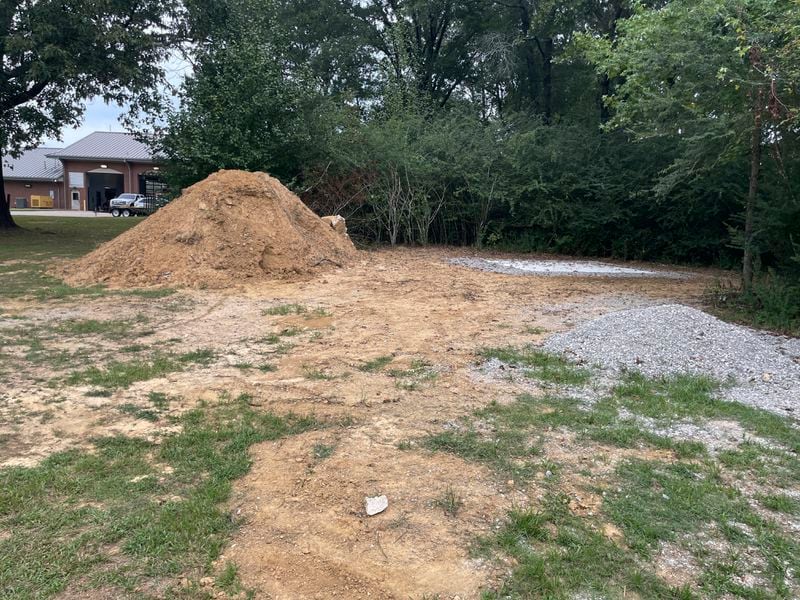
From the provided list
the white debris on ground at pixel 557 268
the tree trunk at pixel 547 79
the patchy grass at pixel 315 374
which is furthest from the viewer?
the tree trunk at pixel 547 79

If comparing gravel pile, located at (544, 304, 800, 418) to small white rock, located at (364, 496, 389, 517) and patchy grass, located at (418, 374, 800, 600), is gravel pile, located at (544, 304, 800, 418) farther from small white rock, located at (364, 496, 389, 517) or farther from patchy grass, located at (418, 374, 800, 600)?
small white rock, located at (364, 496, 389, 517)

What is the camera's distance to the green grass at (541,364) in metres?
5.11

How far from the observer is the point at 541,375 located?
5.19m

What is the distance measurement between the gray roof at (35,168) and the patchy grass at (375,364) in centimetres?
4971

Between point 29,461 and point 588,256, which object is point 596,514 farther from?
point 588,256

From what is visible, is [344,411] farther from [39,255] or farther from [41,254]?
[41,254]

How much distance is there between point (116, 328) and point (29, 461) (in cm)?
360

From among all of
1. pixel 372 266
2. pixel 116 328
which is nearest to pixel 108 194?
pixel 372 266

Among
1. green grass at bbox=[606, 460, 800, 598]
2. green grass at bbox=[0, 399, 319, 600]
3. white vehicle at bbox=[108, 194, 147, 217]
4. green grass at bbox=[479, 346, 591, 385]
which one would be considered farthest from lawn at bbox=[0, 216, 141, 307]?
white vehicle at bbox=[108, 194, 147, 217]

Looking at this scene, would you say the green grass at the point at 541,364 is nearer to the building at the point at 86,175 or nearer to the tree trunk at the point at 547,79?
the tree trunk at the point at 547,79

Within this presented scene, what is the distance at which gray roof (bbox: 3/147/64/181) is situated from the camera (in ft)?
154

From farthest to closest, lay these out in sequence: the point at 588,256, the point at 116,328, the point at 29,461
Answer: the point at 588,256 < the point at 116,328 < the point at 29,461

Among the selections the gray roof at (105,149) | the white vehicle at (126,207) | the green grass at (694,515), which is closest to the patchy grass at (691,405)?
the green grass at (694,515)

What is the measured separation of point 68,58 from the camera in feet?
46.9
